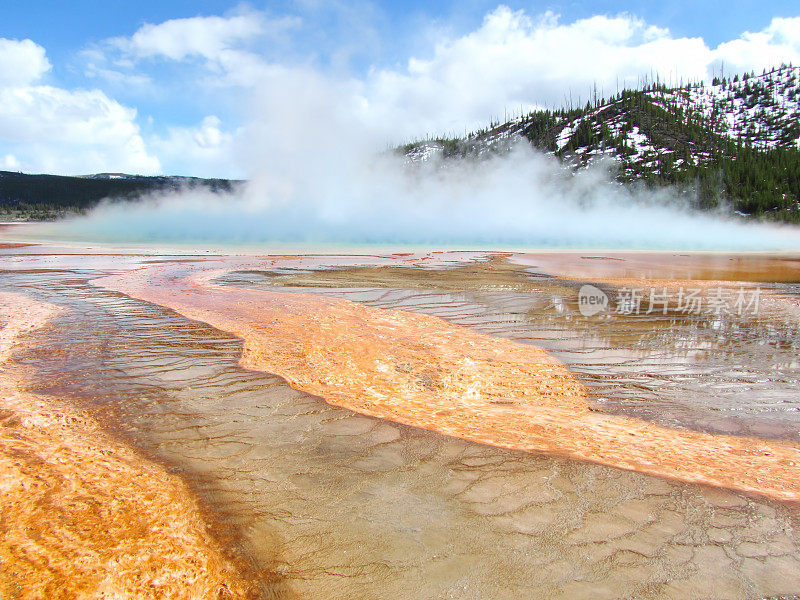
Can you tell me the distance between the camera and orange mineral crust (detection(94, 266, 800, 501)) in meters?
4.55

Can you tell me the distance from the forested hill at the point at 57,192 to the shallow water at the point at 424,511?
394ft

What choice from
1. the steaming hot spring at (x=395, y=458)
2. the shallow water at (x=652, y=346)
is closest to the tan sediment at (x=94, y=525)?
the steaming hot spring at (x=395, y=458)

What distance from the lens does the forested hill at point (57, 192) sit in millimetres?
107750

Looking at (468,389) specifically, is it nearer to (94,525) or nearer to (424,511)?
(424,511)

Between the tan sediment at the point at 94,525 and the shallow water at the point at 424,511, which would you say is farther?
the shallow water at the point at 424,511

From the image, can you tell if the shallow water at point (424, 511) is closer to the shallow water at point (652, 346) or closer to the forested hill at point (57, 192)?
the shallow water at point (652, 346)

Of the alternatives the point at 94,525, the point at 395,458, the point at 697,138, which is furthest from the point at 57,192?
the point at 697,138

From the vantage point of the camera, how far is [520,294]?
14.3 meters

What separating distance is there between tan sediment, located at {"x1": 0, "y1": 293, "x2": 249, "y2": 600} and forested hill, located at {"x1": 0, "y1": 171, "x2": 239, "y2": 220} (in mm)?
119569

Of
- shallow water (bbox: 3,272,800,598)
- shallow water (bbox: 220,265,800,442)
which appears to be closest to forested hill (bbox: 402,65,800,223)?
shallow water (bbox: 220,265,800,442)

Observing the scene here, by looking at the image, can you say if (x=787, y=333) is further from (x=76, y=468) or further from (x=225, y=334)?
(x=76, y=468)

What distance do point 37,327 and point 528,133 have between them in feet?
547

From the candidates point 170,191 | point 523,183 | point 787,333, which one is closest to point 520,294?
point 787,333

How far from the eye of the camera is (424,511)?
362 cm
